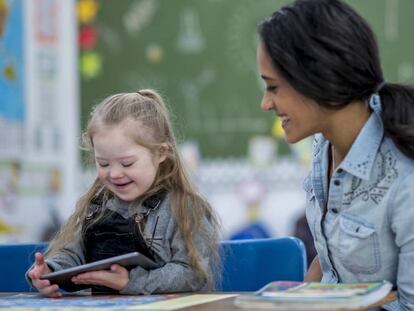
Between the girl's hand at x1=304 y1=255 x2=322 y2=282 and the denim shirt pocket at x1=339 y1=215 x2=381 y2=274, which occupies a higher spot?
the denim shirt pocket at x1=339 y1=215 x2=381 y2=274

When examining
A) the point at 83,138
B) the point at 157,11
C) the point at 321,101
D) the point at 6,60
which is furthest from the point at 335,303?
the point at 157,11

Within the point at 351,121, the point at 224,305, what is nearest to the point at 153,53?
the point at 351,121

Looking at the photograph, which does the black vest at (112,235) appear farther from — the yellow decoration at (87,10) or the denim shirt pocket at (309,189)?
the yellow decoration at (87,10)

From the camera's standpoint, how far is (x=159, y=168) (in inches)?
74.6

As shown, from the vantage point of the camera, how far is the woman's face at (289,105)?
164 cm

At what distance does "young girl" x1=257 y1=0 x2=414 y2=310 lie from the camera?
63.2 inches

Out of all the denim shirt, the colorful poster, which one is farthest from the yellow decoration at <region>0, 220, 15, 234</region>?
the denim shirt

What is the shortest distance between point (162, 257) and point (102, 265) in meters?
0.20

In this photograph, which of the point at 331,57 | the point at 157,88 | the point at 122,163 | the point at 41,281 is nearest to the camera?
the point at 331,57

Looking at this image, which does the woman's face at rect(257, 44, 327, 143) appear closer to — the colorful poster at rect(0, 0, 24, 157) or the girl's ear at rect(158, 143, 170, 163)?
the girl's ear at rect(158, 143, 170, 163)

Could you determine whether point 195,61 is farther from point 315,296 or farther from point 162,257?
point 315,296

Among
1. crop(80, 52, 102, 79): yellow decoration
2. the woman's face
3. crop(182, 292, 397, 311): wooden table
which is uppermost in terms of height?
crop(80, 52, 102, 79): yellow decoration

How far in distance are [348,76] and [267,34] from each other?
0.47 feet

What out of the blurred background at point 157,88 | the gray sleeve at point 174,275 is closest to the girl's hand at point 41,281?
the gray sleeve at point 174,275
